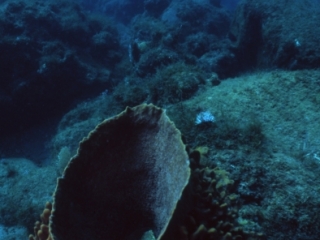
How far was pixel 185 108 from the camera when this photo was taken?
185 inches

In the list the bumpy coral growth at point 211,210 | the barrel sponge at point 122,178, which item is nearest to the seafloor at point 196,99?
the bumpy coral growth at point 211,210

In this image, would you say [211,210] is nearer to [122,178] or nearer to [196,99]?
[122,178]

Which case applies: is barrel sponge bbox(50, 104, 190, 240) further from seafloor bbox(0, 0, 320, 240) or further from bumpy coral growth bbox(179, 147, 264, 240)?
seafloor bbox(0, 0, 320, 240)

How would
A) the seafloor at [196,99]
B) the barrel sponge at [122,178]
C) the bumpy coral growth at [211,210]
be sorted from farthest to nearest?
the seafloor at [196,99] → the barrel sponge at [122,178] → the bumpy coral growth at [211,210]

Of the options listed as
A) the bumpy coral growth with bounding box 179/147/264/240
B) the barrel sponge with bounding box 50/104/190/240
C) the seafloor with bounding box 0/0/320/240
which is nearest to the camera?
the bumpy coral growth with bounding box 179/147/264/240

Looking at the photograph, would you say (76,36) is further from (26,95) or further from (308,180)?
(308,180)

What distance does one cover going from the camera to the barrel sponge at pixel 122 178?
9.57 ft

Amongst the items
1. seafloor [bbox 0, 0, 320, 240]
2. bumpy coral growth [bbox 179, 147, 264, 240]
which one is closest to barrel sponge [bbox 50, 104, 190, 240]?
bumpy coral growth [bbox 179, 147, 264, 240]

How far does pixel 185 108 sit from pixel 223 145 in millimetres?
1082

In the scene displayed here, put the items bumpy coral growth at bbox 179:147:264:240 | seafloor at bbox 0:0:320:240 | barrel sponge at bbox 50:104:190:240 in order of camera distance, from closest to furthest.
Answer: bumpy coral growth at bbox 179:147:264:240, barrel sponge at bbox 50:104:190:240, seafloor at bbox 0:0:320:240

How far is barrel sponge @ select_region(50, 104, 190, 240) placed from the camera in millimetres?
2916

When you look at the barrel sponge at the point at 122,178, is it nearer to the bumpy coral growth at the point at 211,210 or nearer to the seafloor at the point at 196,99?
the bumpy coral growth at the point at 211,210

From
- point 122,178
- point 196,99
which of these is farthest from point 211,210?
point 196,99

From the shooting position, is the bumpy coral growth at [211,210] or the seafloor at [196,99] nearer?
the bumpy coral growth at [211,210]
